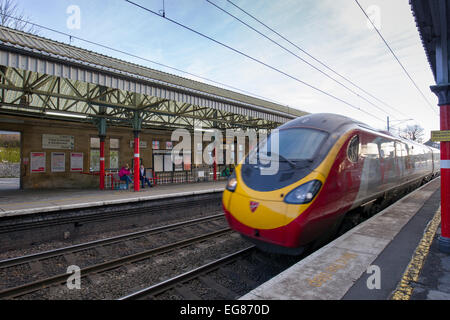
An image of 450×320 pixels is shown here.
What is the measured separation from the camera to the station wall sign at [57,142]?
14.8 m

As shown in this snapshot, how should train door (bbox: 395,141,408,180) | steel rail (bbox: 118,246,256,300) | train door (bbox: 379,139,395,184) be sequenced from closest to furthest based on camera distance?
steel rail (bbox: 118,246,256,300) < train door (bbox: 379,139,395,184) < train door (bbox: 395,141,408,180)

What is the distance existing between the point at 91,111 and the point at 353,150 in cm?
1497

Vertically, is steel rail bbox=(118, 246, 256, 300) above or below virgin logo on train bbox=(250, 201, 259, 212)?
below

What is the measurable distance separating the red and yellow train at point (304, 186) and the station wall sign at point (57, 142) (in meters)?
14.4

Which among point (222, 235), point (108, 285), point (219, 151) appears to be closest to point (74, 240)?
point (108, 285)

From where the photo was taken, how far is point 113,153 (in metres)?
18.1

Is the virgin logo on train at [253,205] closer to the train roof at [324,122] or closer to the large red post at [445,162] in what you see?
the train roof at [324,122]

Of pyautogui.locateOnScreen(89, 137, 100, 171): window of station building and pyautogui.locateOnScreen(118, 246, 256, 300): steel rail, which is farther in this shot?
pyautogui.locateOnScreen(89, 137, 100, 171): window of station building

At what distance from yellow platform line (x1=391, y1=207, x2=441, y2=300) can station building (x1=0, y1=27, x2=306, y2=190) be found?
9.12 metres

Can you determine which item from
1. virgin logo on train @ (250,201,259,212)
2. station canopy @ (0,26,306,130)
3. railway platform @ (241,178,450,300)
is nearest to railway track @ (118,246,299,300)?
railway platform @ (241,178,450,300)

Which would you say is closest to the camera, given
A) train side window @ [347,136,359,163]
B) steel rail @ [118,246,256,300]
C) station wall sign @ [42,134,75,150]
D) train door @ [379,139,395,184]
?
steel rail @ [118,246,256,300]

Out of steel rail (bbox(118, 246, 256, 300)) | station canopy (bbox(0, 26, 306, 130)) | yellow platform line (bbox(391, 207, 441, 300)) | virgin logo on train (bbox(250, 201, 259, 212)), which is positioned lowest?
steel rail (bbox(118, 246, 256, 300))

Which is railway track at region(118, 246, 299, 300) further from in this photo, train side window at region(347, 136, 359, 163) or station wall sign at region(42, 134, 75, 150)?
station wall sign at region(42, 134, 75, 150)

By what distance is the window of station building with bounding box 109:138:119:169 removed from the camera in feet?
58.8
